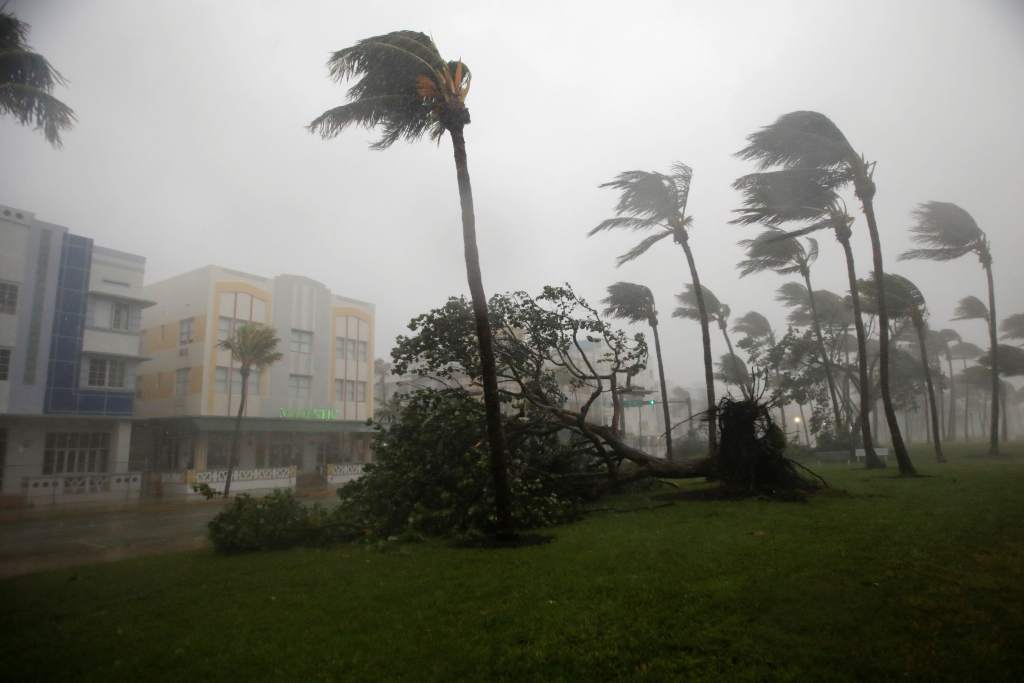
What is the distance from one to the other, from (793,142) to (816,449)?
61.8ft

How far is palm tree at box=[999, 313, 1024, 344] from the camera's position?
105 ft

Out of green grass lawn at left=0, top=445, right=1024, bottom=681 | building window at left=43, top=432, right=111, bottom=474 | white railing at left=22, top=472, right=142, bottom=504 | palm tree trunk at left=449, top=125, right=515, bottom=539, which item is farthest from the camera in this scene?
building window at left=43, top=432, right=111, bottom=474

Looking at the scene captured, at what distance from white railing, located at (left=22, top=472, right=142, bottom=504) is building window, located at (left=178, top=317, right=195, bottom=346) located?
9.98 metres

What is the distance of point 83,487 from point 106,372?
738 cm

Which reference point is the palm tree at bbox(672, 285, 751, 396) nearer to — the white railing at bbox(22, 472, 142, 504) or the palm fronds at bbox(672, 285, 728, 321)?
the palm fronds at bbox(672, 285, 728, 321)

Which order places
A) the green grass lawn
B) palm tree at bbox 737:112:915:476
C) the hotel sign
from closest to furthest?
1. the green grass lawn
2. palm tree at bbox 737:112:915:476
3. the hotel sign

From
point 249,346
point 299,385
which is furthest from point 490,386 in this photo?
point 299,385

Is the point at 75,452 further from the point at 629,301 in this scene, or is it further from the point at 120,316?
the point at 629,301

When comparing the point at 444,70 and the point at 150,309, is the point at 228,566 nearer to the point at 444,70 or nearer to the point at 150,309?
the point at 444,70

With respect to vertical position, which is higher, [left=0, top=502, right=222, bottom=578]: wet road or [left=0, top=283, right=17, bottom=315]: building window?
[left=0, top=283, right=17, bottom=315]: building window

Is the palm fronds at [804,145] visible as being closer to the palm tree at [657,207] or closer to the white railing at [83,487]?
the palm tree at [657,207]

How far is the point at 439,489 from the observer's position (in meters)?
11.5

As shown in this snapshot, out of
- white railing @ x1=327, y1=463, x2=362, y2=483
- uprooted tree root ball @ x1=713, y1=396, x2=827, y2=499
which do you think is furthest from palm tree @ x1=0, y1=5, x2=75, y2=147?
white railing @ x1=327, y1=463, x2=362, y2=483

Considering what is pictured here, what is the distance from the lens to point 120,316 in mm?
31875
